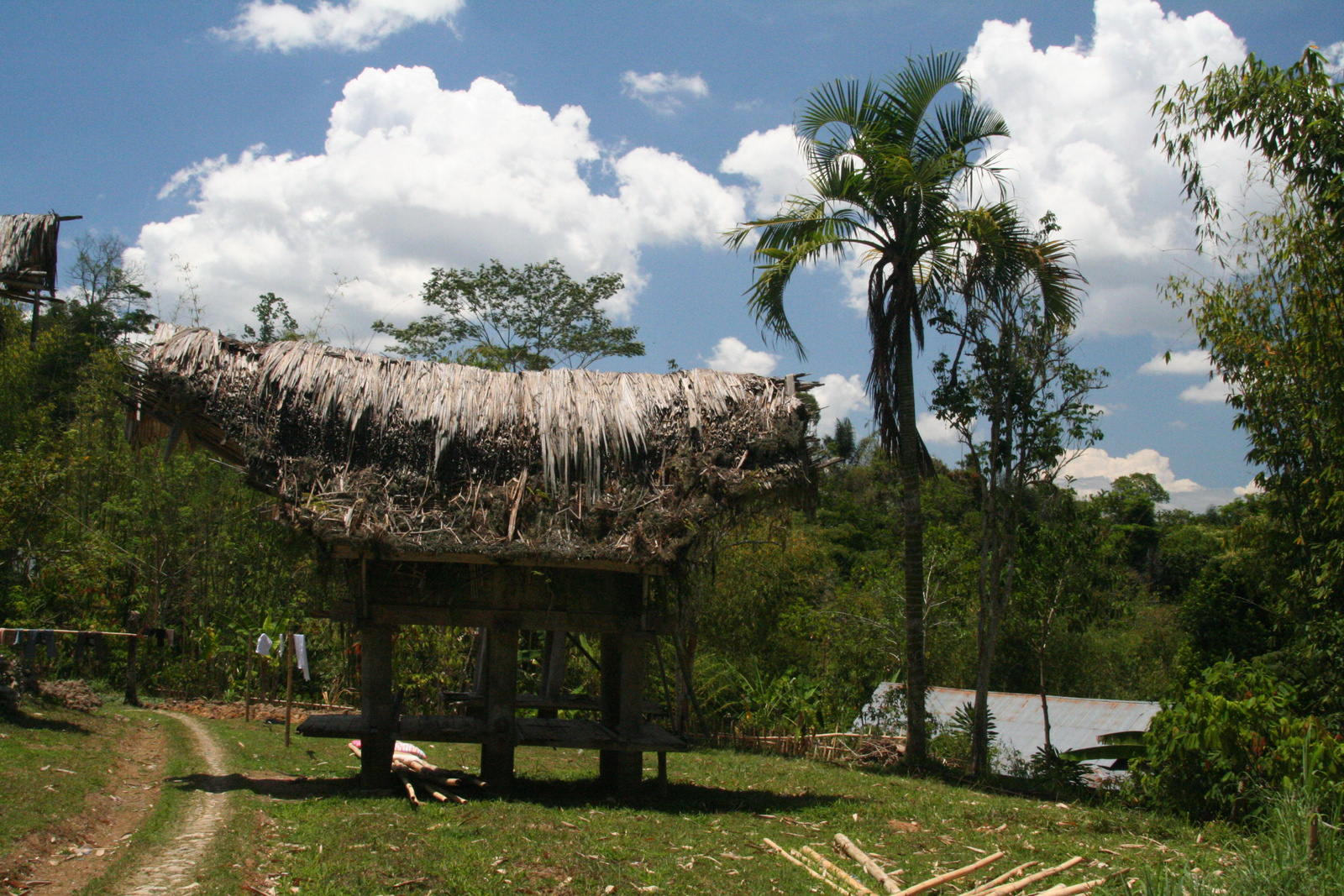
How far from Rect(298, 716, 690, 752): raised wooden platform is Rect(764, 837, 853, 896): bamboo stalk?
1896mm

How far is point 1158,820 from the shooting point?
9.34 meters

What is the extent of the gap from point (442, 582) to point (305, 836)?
2.81 metres

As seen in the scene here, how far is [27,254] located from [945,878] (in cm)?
1273

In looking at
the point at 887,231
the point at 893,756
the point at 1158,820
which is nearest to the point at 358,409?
the point at 887,231

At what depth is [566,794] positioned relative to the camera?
988 centimetres

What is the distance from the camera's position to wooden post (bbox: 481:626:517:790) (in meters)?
9.36

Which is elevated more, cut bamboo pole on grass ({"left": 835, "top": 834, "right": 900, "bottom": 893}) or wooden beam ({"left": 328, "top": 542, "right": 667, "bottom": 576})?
wooden beam ({"left": 328, "top": 542, "right": 667, "bottom": 576})

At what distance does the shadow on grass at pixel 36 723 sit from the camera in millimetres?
11664

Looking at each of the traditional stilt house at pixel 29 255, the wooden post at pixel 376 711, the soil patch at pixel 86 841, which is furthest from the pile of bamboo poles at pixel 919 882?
the traditional stilt house at pixel 29 255

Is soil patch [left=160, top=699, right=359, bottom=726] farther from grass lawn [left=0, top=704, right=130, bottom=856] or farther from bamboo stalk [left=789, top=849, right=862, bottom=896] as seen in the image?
bamboo stalk [left=789, top=849, right=862, bottom=896]

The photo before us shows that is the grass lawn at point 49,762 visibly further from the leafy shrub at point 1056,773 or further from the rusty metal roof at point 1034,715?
the rusty metal roof at point 1034,715

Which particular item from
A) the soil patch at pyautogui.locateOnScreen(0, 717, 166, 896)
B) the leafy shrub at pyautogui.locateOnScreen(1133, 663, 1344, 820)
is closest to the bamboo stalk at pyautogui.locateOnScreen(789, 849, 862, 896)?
the leafy shrub at pyautogui.locateOnScreen(1133, 663, 1344, 820)

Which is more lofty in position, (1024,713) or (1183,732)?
(1183,732)

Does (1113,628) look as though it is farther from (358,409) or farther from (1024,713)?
(358,409)
